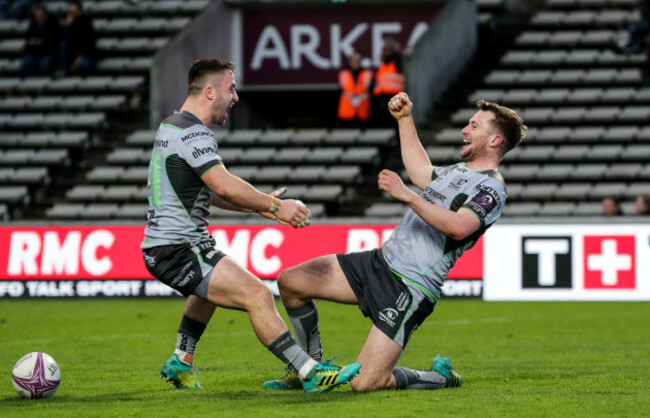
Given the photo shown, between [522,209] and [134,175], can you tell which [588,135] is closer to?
[522,209]

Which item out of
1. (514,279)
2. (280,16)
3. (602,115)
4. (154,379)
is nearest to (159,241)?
(154,379)

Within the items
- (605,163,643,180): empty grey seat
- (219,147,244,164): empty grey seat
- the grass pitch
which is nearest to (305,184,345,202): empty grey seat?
(219,147,244,164): empty grey seat

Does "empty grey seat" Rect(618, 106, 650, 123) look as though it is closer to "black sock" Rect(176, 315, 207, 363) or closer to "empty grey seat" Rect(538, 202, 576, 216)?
"empty grey seat" Rect(538, 202, 576, 216)

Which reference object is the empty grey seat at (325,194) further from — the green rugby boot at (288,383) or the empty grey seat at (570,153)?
the green rugby boot at (288,383)

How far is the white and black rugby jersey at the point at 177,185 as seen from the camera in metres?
7.10

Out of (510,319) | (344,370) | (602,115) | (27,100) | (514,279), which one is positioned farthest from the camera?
(27,100)

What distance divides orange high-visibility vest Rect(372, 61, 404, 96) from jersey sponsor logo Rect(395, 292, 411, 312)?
42.0ft

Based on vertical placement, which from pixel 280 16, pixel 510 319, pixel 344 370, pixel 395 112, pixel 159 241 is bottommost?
pixel 510 319

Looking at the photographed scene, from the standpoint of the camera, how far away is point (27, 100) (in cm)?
2259

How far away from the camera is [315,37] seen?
22.7 metres

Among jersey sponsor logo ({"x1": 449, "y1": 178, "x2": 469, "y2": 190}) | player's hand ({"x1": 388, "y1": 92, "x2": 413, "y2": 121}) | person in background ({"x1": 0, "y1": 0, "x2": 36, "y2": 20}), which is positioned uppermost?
person in background ({"x1": 0, "y1": 0, "x2": 36, "y2": 20})

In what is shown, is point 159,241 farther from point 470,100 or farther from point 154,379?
point 470,100

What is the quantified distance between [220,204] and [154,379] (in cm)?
134

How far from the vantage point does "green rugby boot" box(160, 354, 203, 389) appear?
738 centimetres
